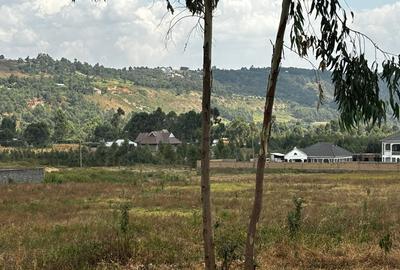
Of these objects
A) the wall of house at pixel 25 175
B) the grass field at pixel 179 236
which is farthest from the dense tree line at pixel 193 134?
the grass field at pixel 179 236

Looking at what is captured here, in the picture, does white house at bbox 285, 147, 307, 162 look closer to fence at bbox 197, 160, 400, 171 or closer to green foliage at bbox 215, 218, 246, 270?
fence at bbox 197, 160, 400, 171

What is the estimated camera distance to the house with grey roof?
94500 millimetres

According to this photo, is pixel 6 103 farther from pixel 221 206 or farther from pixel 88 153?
pixel 221 206

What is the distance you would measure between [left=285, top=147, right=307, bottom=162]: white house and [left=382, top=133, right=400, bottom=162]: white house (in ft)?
47.0

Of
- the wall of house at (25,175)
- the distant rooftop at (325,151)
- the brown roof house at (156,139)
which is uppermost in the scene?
the brown roof house at (156,139)

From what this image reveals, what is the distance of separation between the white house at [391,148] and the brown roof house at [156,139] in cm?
4437

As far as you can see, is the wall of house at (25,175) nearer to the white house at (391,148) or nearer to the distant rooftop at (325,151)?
the white house at (391,148)

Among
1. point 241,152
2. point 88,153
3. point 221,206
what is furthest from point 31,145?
point 221,206

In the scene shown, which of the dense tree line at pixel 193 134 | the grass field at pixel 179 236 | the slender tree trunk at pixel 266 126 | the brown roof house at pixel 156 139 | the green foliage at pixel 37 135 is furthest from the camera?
the brown roof house at pixel 156 139

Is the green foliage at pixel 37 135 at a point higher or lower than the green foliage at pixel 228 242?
higher

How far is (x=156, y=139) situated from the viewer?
4695 inches

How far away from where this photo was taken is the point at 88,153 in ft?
290

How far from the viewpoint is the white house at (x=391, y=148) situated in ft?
279

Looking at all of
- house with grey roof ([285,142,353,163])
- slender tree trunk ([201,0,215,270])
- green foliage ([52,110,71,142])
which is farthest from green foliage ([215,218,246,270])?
green foliage ([52,110,71,142])
